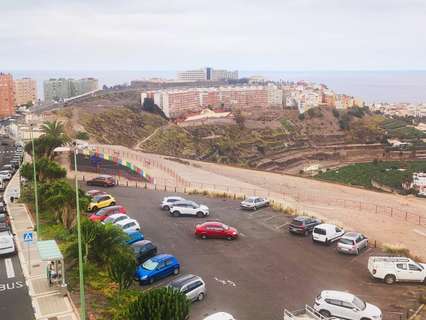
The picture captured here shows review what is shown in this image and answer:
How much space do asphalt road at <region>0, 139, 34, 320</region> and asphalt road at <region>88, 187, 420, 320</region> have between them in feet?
17.1

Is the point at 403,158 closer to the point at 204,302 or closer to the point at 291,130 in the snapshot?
the point at 291,130

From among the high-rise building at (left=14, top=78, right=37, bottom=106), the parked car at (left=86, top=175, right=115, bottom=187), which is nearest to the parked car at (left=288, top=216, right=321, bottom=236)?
the parked car at (left=86, top=175, right=115, bottom=187)

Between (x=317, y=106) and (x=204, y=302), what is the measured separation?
428 feet

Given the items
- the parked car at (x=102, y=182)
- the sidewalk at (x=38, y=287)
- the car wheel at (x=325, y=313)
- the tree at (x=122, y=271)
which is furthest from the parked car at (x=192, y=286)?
the parked car at (x=102, y=182)

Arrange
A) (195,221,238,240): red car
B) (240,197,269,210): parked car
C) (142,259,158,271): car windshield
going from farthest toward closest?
1. (240,197,269,210): parked car
2. (195,221,238,240): red car
3. (142,259,158,271): car windshield

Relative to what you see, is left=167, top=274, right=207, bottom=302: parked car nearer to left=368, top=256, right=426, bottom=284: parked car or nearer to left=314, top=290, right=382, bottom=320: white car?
left=314, top=290, right=382, bottom=320: white car

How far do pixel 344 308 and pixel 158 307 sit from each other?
24.7 feet

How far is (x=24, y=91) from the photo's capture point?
143875 millimetres

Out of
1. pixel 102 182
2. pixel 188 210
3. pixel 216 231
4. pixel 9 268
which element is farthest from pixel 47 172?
pixel 216 231

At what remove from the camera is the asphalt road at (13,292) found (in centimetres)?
1633

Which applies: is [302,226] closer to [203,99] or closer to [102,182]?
[102,182]

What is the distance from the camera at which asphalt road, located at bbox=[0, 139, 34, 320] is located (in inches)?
643

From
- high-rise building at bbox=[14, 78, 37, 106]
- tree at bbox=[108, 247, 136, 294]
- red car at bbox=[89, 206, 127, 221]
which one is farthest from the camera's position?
high-rise building at bbox=[14, 78, 37, 106]

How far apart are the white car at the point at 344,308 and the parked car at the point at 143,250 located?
321 inches
